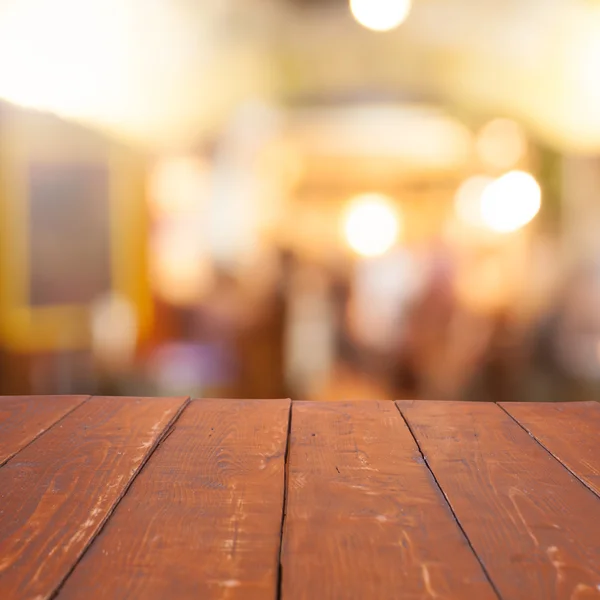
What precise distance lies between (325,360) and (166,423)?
10.8 ft

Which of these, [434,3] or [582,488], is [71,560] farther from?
[434,3]

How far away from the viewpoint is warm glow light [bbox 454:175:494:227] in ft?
14.4

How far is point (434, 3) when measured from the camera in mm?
4035

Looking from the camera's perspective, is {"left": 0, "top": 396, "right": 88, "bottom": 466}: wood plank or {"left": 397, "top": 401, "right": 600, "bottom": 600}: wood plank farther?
{"left": 0, "top": 396, "right": 88, "bottom": 466}: wood plank

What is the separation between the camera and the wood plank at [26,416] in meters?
0.85

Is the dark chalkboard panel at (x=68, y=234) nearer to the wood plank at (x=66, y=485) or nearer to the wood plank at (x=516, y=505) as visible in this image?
the wood plank at (x=66, y=485)

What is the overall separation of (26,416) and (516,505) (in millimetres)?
657

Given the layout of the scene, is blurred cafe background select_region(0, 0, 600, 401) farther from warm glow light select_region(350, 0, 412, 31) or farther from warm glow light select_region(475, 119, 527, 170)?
warm glow light select_region(350, 0, 412, 31)

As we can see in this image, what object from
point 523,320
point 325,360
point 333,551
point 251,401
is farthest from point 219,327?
point 333,551

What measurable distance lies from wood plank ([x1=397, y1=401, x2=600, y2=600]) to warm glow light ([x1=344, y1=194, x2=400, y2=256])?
359cm

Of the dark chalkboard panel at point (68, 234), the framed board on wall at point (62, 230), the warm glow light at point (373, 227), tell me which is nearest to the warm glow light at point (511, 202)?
the warm glow light at point (373, 227)

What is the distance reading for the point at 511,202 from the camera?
14.3 feet

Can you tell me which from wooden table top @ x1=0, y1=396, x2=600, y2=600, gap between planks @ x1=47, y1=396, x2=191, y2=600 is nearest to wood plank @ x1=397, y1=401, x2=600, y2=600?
wooden table top @ x1=0, y1=396, x2=600, y2=600

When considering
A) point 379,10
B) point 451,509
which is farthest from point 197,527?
point 379,10
